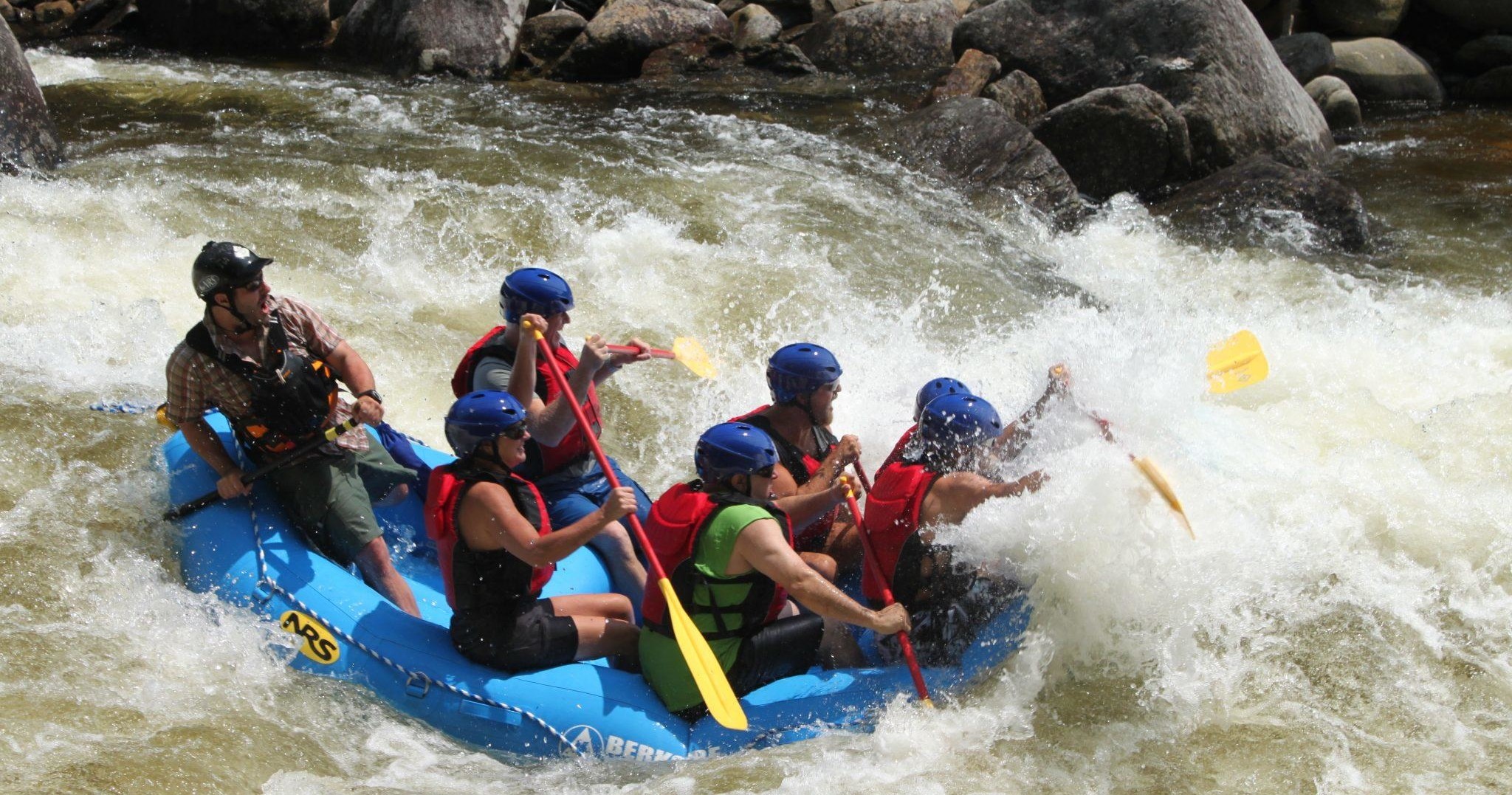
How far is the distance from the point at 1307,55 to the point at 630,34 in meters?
7.13

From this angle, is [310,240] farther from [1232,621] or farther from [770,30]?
[770,30]

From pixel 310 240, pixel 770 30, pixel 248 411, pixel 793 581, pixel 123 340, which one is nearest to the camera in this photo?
pixel 793 581

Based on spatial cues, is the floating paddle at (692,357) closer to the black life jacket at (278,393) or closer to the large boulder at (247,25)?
the black life jacket at (278,393)

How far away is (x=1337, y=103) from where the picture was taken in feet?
42.7

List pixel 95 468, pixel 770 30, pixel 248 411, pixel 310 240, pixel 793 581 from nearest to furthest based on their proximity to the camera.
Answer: pixel 793 581 → pixel 248 411 → pixel 95 468 → pixel 310 240 → pixel 770 30

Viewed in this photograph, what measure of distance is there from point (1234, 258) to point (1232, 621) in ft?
17.3

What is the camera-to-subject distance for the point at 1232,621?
15.4ft

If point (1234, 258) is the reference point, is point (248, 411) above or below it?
above

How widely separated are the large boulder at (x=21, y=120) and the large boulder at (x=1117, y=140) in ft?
23.9

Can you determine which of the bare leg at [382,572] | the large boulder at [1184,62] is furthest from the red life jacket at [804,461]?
the large boulder at [1184,62]

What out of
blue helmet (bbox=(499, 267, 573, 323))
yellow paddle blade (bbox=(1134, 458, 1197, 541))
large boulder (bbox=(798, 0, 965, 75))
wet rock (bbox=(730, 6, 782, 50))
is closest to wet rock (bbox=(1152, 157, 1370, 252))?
large boulder (bbox=(798, 0, 965, 75))

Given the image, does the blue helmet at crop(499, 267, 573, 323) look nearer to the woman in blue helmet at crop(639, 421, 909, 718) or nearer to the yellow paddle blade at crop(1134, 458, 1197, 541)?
the woman in blue helmet at crop(639, 421, 909, 718)

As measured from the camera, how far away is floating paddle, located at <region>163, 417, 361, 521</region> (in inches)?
168

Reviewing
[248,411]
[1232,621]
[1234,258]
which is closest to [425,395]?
[248,411]
